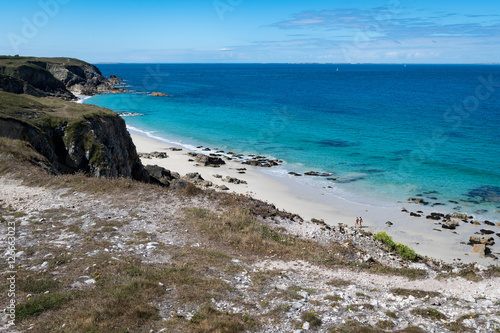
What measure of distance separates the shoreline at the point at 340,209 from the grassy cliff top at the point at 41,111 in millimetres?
13299

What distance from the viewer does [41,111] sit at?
3158 centimetres

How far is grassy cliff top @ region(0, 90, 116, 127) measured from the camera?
29141 millimetres

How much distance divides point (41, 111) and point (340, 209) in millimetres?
28323

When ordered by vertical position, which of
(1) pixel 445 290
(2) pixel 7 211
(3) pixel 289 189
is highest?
(2) pixel 7 211

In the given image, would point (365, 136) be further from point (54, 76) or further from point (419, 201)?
point (54, 76)

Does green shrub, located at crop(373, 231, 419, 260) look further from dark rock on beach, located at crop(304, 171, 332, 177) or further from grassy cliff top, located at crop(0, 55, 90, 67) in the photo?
grassy cliff top, located at crop(0, 55, 90, 67)

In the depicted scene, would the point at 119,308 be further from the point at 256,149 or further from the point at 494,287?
the point at 256,149

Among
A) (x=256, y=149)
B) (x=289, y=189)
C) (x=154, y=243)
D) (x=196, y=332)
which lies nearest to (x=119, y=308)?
(x=196, y=332)

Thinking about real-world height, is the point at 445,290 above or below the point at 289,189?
above

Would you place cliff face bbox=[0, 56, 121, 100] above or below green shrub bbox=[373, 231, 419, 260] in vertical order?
above

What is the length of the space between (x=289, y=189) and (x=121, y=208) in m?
22.5

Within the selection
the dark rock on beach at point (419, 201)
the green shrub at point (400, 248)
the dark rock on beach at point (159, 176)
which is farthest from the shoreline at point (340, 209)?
the dark rock on beach at point (159, 176)

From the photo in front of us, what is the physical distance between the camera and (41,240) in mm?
14805

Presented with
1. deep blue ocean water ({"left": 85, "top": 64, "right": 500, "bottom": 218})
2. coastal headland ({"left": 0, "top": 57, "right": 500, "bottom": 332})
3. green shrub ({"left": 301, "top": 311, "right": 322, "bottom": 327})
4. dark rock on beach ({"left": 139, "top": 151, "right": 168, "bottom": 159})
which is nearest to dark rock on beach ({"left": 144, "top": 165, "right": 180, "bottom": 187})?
coastal headland ({"left": 0, "top": 57, "right": 500, "bottom": 332})
